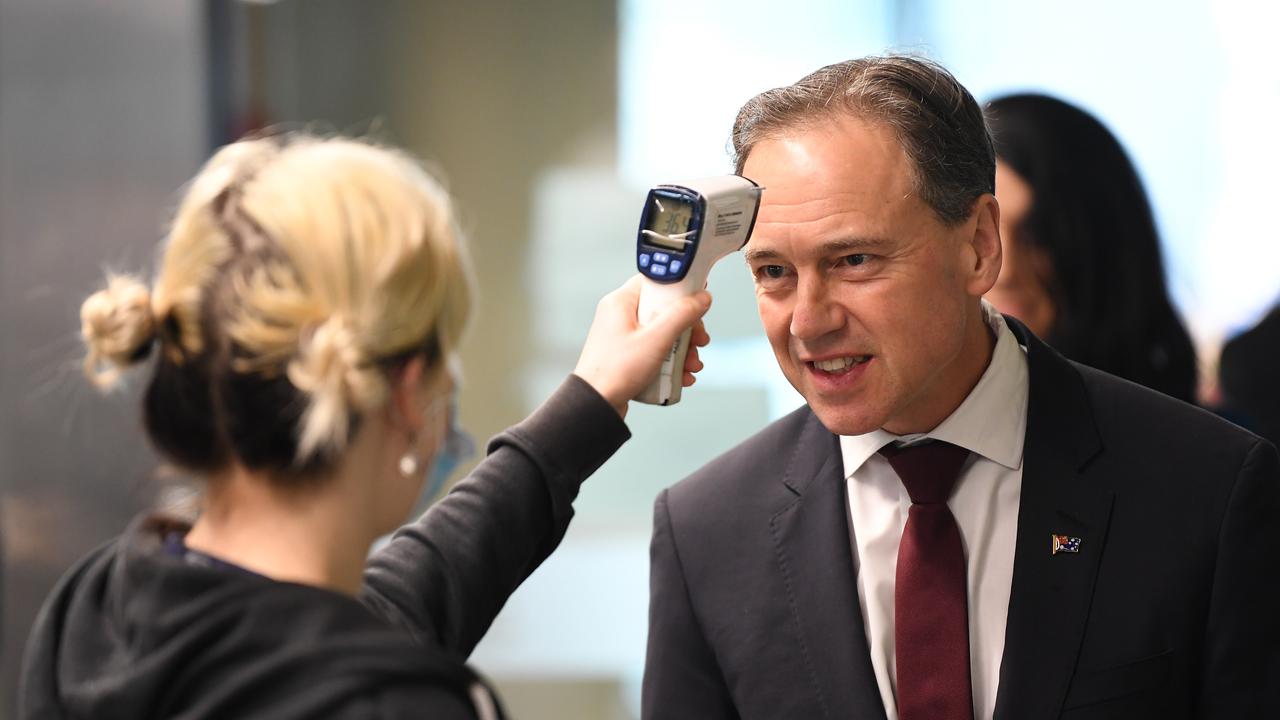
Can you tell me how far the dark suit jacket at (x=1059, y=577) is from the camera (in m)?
1.56

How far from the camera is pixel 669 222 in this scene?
1.54m

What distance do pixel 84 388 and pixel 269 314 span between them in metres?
2.46

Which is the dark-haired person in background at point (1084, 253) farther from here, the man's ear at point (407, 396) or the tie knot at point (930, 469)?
the man's ear at point (407, 396)

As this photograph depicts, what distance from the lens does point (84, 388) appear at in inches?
131

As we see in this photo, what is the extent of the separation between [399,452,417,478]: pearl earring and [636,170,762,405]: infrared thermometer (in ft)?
1.16

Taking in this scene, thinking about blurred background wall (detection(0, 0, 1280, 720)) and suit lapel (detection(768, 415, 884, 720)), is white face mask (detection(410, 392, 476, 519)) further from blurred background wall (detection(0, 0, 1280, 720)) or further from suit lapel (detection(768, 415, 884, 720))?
blurred background wall (detection(0, 0, 1280, 720))

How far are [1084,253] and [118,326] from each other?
6.41 ft

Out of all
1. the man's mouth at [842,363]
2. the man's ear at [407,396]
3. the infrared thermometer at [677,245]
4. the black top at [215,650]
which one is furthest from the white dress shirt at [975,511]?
the man's ear at [407,396]

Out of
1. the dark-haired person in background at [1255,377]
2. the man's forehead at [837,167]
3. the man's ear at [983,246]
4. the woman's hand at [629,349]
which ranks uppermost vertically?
the man's forehead at [837,167]

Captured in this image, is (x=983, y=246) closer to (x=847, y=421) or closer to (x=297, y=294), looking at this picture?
(x=847, y=421)

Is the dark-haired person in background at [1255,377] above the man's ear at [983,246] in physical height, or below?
below

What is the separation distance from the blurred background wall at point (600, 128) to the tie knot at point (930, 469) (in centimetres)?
196

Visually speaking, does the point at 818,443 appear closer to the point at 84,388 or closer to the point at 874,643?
the point at 874,643

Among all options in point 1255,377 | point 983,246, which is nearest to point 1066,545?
point 983,246
